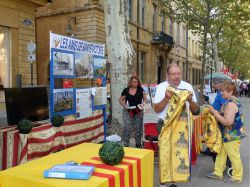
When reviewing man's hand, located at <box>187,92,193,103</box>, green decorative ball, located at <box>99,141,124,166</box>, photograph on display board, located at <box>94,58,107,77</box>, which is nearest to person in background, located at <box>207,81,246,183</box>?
man's hand, located at <box>187,92,193,103</box>

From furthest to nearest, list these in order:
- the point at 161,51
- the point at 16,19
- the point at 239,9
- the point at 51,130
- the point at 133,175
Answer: the point at 161,51 < the point at 239,9 < the point at 16,19 < the point at 51,130 < the point at 133,175

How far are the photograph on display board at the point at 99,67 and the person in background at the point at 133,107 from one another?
1.28 metres

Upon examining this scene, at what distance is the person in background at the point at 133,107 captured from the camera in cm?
685

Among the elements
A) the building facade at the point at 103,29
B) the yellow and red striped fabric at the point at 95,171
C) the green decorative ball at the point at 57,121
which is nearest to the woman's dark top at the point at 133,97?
the green decorative ball at the point at 57,121

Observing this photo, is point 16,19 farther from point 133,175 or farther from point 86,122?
point 133,175

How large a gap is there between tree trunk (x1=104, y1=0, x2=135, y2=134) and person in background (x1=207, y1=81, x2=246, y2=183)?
251cm

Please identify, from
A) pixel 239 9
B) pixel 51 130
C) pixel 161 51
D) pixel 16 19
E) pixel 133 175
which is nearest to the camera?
pixel 133 175

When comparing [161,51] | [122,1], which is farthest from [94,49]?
[161,51]

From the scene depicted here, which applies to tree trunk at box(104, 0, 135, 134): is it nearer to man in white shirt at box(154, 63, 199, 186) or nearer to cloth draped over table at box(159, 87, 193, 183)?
man in white shirt at box(154, 63, 199, 186)

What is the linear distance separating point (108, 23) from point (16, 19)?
7999 millimetres

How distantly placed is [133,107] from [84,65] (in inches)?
59.4

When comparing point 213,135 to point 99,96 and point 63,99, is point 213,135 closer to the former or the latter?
point 63,99

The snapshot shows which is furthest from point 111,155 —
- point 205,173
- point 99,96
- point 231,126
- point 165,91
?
point 99,96

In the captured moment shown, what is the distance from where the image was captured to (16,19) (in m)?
13.9
